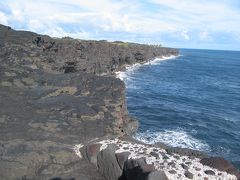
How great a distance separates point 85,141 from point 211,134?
22.7 m

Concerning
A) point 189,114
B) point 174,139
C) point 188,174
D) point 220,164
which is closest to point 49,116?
point 188,174

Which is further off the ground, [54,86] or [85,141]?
[54,86]

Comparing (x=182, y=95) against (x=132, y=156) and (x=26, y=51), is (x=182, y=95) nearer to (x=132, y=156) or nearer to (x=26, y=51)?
(x=26, y=51)

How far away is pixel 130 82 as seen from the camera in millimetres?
85125

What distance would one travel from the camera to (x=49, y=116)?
3031 cm

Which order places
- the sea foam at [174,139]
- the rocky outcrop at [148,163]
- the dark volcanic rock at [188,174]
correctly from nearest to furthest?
the dark volcanic rock at [188,174], the rocky outcrop at [148,163], the sea foam at [174,139]

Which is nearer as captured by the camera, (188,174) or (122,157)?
(188,174)

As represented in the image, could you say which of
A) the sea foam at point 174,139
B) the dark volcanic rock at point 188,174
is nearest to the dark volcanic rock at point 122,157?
the dark volcanic rock at point 188,174

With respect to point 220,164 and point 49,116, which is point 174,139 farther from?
point 220,164

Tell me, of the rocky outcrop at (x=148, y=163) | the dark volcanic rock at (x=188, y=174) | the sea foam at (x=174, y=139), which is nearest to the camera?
the dark volcanic rock at (x=188, y=174)

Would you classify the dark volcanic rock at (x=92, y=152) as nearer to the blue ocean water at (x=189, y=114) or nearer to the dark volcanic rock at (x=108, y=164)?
the dark volcanic rock at (x=108, y=164)

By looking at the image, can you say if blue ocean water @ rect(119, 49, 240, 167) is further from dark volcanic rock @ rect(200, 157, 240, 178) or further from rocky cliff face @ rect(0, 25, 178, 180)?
dark volcanic rock @ rect(200, 157, 240, 178)

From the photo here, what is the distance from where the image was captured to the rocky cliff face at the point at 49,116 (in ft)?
79.7

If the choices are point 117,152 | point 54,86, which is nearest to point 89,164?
point 117,152
